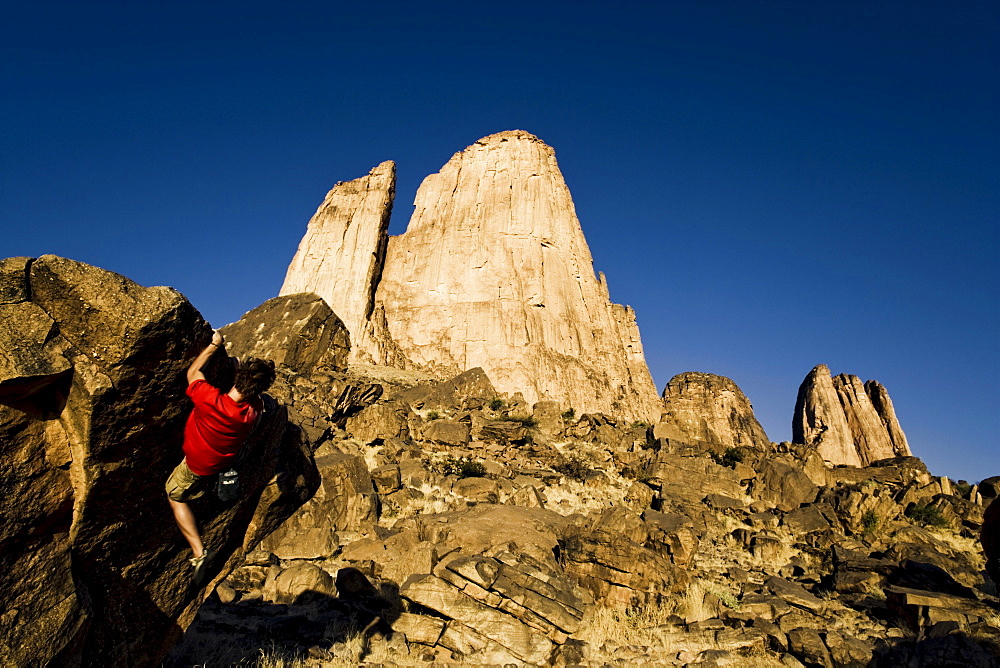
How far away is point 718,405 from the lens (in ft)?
155

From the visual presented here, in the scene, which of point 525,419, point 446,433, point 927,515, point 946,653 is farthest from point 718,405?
point 946,653

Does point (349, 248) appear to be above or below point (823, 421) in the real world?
above

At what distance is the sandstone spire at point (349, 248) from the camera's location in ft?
157

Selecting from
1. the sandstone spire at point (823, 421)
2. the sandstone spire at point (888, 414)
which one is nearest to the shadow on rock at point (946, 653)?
the sandstone spire at point (823, 421)

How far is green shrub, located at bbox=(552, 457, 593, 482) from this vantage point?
2128cm

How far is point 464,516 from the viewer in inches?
453

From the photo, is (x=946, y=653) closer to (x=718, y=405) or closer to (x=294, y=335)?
(x=294, y=335)

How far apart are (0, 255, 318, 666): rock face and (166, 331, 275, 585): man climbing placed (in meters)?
0.20

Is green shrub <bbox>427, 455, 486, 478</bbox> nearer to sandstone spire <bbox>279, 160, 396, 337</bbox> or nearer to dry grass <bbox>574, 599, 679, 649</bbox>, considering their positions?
dry grass <bbox>574, 599, 679, 649</bbox>

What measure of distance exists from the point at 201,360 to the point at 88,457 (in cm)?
94

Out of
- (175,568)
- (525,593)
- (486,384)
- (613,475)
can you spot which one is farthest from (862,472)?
(175,568)

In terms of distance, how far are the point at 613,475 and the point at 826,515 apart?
24.7 feet

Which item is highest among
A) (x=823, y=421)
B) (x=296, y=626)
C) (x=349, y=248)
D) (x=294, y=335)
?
(x=349, y=248)

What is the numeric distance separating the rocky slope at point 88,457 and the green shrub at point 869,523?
1845 centimetres
